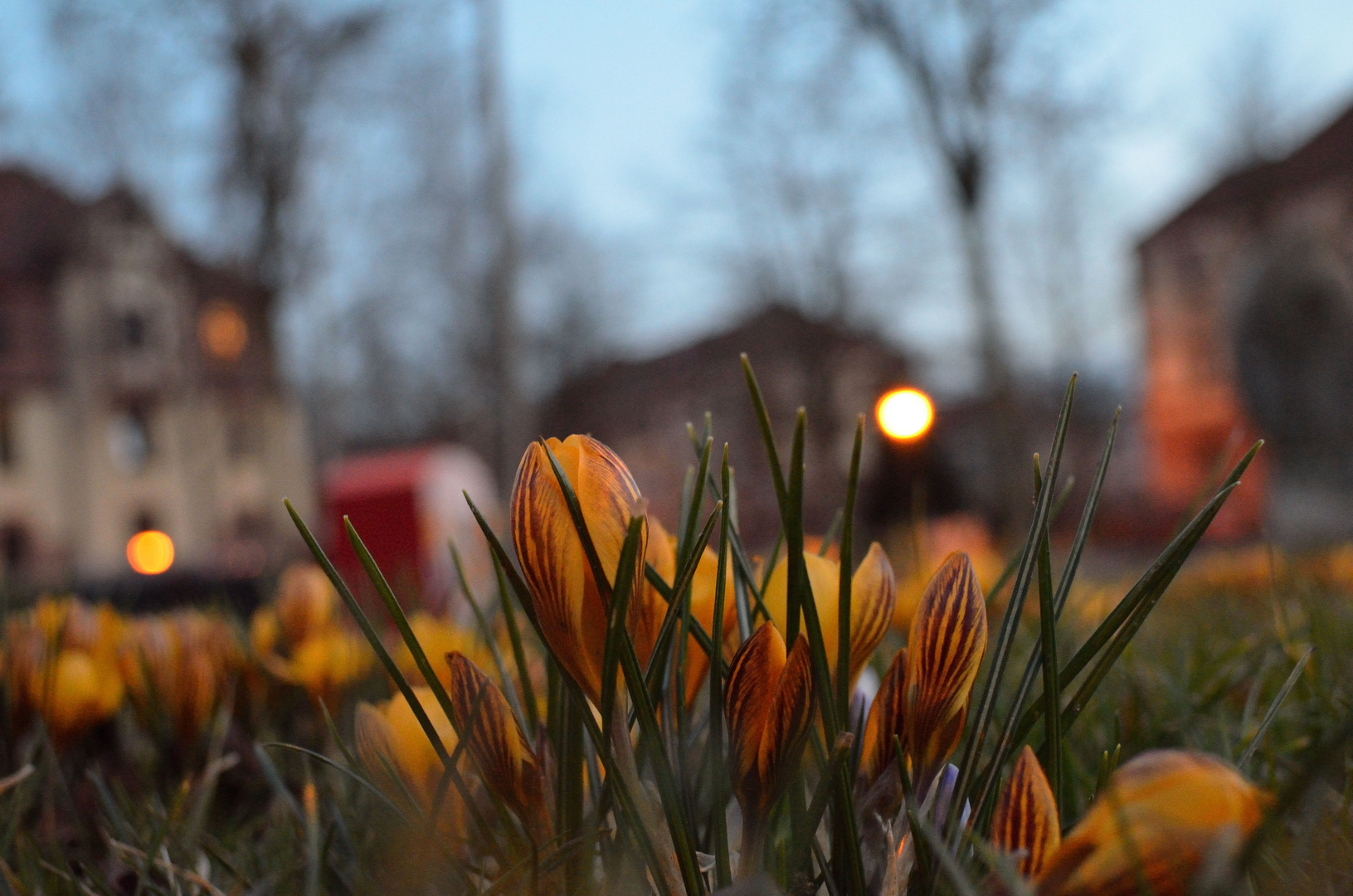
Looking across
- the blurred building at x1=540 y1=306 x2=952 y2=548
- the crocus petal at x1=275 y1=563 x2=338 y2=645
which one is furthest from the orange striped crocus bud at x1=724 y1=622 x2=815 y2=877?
the blurred building at x1=540 y1=306 x2=952 y2=548

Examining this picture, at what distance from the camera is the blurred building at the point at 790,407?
30.9 ft

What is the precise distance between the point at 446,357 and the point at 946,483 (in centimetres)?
1932

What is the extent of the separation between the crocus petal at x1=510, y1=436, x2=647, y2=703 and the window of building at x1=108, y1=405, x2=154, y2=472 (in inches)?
1140

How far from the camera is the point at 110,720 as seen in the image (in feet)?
3.92

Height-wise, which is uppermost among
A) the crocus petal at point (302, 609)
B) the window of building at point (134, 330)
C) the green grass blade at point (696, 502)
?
the window of building at point (134, 330)

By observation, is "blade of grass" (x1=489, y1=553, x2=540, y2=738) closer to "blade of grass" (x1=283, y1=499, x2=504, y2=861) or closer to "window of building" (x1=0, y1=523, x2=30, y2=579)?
"blade of grass" (x1=283, y1=499, x2=504, y2=861)

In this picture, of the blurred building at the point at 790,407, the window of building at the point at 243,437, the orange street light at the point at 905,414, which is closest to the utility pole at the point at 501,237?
the blurred building at the point at 790,407

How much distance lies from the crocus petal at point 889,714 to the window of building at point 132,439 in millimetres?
28985

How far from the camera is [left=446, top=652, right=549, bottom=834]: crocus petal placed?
1.56 feet

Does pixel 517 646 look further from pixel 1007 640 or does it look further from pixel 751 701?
pixel 1007 640

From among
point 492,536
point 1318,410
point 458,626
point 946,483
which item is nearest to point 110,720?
point 458,626

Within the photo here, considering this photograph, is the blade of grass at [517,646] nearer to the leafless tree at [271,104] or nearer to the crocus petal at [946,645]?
the crocus petal at [946,645]

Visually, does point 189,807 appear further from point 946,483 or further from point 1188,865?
point 946,483

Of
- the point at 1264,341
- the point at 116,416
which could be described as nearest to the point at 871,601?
the point at 1264,341
